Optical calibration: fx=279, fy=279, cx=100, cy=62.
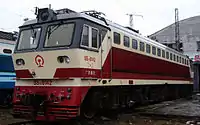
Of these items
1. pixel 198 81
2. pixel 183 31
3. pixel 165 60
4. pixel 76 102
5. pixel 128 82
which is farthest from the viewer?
pixel 183 31

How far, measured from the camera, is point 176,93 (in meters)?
19.6

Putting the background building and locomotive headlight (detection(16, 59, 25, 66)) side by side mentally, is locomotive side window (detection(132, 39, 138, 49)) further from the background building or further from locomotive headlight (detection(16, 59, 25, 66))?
the background building

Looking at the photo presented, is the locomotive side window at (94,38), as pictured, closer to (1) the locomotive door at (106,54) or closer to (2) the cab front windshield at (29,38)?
(1) the locomotive door at (106,54)

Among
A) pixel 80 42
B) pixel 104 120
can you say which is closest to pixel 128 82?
pixel 104 120

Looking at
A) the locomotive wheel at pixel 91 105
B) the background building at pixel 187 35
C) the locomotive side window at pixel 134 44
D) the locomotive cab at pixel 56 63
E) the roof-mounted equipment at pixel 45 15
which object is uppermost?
the background building at pixel 187 35

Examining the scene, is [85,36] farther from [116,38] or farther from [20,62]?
[20,62]

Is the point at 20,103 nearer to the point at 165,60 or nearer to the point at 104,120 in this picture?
the point at 104,120

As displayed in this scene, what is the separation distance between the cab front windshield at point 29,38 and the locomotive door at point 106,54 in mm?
2067

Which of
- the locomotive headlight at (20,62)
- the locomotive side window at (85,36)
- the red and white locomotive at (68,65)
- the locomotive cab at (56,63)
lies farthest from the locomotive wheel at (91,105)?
the locomotive headlight at (20,62)

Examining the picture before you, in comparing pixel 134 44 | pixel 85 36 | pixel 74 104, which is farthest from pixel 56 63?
pixel 134 44

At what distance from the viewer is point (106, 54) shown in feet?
30.3

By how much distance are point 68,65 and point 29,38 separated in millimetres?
1941

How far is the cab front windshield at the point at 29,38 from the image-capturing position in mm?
8812

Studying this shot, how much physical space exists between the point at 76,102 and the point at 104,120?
2.26 m
